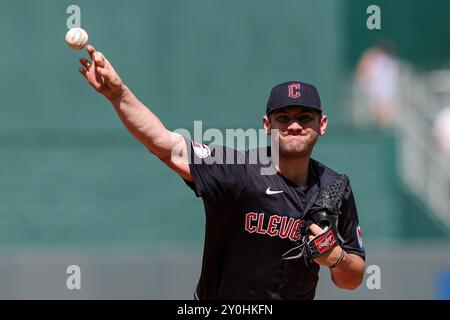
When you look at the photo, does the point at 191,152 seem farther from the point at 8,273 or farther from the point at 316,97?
the point at 8,273

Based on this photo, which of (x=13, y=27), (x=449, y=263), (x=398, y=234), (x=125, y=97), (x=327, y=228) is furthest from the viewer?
(x=13, y=27)

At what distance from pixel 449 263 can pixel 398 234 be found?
1310 mm

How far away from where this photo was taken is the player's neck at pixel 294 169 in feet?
18.2

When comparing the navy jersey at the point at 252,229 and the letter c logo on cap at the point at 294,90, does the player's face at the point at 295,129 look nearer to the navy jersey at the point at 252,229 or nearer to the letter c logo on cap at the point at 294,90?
the letter c logo on cap at the point at 294,90

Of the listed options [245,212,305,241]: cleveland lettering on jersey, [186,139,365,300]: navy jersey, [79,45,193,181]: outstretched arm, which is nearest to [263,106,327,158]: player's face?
[186,139,365,300]: navy jersey

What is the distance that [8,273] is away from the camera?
11758mm

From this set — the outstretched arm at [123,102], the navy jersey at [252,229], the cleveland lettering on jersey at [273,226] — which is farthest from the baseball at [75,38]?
the cleveland lettering on jersey at [273,226]

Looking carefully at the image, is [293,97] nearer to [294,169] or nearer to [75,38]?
[294,169]

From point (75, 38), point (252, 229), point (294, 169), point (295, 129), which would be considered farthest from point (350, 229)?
point (75, 38)

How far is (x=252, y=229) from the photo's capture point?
5.43 meters

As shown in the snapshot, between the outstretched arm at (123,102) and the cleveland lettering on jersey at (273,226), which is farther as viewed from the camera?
the cleveland lettering on jersey at (273,226)

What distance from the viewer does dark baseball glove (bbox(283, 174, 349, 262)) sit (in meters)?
5.33

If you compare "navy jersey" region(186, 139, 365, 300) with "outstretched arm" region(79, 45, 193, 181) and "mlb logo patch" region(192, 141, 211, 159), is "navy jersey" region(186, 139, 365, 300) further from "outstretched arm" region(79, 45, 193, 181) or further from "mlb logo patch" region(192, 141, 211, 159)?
"outstretched arm" region(79, 45, 193, 181)
